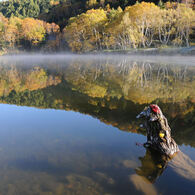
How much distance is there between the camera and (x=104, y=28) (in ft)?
246

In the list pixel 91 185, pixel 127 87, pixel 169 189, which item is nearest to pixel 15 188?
pixel 91 185

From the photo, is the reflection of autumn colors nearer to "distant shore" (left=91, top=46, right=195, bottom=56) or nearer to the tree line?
"distant shore" (left=91, top=46, right=195, bottom=56)

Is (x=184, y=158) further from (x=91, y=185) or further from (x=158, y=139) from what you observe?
(x=91, y=185)

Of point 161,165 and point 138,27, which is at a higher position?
point 138,27

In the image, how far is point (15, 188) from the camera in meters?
5.02

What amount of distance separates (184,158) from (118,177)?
2.23m

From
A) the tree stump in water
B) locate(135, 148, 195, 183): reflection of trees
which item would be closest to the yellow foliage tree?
the tree stump in water

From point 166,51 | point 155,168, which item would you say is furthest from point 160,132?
point 166,51

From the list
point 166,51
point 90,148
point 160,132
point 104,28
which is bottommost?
point 90,148

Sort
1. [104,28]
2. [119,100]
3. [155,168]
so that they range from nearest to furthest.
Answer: [155,168], [119,100], [104,28]

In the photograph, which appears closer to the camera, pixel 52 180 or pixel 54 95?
pixel 52 180

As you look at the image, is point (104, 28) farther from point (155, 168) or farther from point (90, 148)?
point (155, 168)

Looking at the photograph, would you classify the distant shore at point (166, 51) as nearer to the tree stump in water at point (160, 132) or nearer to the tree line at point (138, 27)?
the tree line at point (138, 27)

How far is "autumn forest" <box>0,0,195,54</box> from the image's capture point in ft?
185
